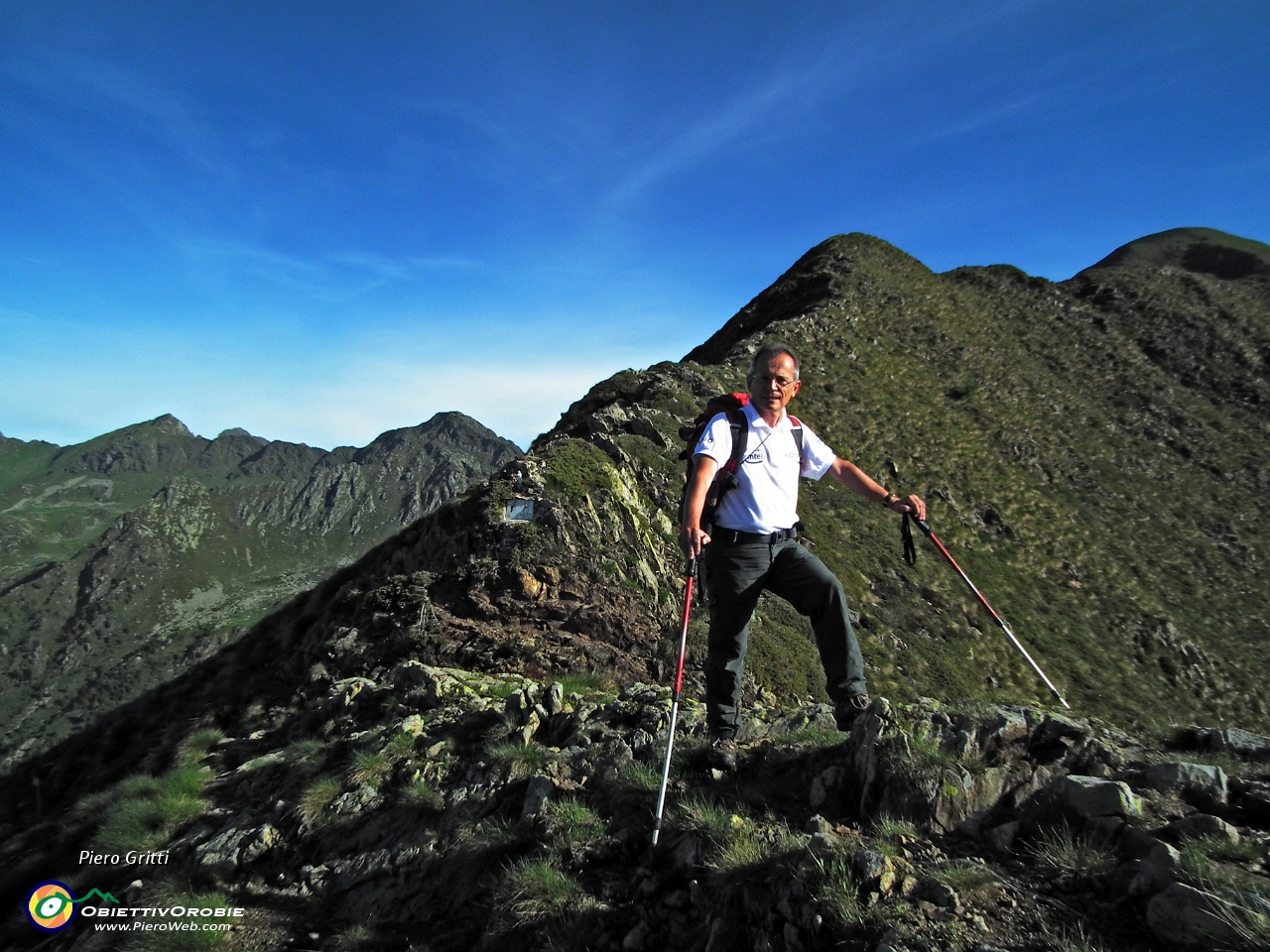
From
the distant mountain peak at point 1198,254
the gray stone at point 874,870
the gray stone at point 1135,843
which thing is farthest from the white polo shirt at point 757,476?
the distant mountain peak at point 1198,254

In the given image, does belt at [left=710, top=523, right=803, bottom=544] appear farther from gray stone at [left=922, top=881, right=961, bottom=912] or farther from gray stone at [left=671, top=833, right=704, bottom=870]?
gray stone at [left=922, top=881, right=961, bottom=912]

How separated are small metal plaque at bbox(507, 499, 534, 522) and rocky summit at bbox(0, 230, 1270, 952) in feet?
0.92

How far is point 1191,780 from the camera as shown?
13.1ft

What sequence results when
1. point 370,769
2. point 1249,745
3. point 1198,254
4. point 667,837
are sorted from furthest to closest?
point 1198,254 → point 370,769 → point 1249,745 → point 667,837

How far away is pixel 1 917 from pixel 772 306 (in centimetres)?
5502

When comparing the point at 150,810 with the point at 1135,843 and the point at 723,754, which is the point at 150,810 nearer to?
the point at 723,754

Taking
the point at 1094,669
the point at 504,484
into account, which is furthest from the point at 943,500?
the point at 504,484

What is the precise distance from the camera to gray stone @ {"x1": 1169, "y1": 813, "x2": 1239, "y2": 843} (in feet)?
11.1

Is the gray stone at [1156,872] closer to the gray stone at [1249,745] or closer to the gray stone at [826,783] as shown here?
the gray stone at [826,783]

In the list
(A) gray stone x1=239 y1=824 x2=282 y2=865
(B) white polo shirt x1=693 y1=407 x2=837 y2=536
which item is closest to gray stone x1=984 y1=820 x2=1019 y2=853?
(B) white polo shirt x1=693 y1=407 x2=837 y2=536

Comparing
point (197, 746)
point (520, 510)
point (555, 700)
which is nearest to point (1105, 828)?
point (555, 700)

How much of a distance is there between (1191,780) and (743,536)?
3.29 m

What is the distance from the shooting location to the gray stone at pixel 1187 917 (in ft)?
9.04

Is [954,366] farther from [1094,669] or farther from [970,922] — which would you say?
[970,922]
